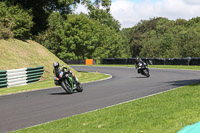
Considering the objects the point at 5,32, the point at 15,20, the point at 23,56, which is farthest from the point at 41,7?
the point at 23,56

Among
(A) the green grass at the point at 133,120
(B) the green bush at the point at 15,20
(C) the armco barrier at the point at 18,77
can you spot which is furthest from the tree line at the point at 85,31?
(A) the green grass at the point at 133,120

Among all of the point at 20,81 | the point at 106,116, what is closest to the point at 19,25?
the point at 20,81

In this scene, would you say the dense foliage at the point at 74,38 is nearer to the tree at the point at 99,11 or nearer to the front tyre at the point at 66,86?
the tree at the point at 99,11

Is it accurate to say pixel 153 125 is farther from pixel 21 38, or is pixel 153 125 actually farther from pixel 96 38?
pixel 96 38

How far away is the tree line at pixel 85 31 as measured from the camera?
3055 cm

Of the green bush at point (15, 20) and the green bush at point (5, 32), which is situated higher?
the green bush at point (15, 20)

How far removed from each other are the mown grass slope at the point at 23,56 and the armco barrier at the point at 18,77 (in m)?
1.45

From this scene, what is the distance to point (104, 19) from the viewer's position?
316 feet

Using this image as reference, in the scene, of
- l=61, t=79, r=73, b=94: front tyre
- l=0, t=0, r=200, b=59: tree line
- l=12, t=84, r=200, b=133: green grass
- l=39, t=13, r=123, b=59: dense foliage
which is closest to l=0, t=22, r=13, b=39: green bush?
l=0, t=0, r=200, b=59: tree line

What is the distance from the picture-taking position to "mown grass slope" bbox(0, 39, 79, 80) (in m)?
24.3

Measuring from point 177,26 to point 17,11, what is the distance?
80.7 metres

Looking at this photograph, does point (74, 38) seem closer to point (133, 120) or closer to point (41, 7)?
point (41, 7)

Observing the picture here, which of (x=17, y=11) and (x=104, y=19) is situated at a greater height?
(x=104, y=19)

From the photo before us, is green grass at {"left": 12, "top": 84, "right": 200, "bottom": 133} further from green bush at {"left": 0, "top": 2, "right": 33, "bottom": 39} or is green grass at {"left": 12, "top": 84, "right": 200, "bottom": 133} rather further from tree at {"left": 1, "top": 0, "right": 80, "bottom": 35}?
tree at {"left": 1, "top": 0, "right": 80, "bottom": 35}
